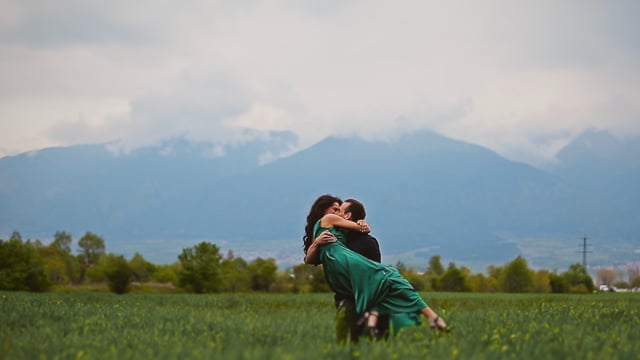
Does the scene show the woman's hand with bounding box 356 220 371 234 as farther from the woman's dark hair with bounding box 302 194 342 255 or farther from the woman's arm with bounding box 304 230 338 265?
the woman's dark hair with bounding box 302 194 342 255

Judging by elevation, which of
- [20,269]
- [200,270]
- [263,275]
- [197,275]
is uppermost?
[263,275]

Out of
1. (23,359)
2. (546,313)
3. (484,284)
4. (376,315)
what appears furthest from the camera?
(484,284)

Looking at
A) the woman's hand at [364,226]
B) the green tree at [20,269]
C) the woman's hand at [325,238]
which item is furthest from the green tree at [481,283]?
the woman's hand at [325,238]

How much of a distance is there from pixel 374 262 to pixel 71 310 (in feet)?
27.8

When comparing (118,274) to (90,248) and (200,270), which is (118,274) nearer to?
(200,270)

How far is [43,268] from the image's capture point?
6500 cm

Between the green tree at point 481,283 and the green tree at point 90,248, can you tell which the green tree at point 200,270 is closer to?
the green tree at point 481,283

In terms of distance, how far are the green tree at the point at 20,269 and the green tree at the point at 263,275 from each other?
28.0 meters

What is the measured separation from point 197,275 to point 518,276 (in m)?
48.8

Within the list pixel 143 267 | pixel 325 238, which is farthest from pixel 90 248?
pixel 325 238

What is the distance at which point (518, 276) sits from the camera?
102875 millimetres

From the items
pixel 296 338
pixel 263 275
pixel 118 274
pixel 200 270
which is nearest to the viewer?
pixel 296 338

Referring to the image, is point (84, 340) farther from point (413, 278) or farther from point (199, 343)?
point (413, 278)

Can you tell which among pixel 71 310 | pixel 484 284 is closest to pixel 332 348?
pixel 71 310
